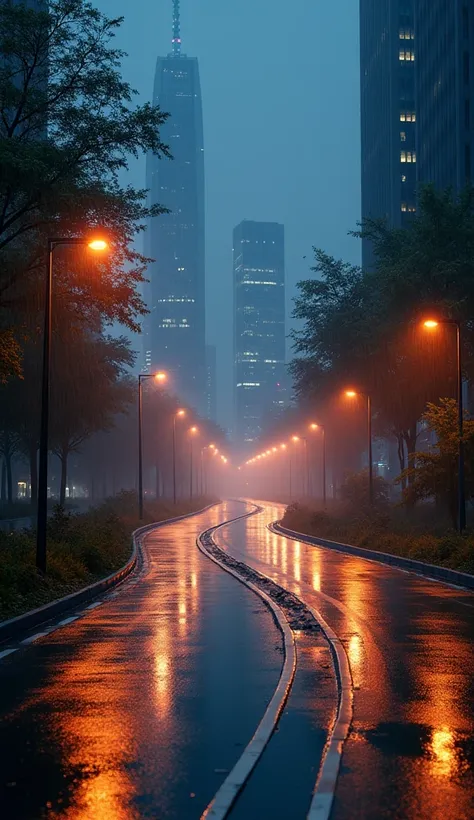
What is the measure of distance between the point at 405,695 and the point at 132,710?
107 inches

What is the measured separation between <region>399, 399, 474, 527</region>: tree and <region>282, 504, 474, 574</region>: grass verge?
1.59m

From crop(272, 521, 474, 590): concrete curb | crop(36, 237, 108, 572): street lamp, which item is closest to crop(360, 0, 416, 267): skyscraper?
crop(272, 521, 474, 590): concrete curb

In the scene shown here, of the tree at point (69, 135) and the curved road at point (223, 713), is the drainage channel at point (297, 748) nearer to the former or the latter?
the curved road at point (223, 713)

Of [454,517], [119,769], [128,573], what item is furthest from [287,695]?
[454,517]

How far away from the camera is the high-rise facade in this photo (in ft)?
343

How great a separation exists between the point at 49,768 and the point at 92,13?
23414 millimetres

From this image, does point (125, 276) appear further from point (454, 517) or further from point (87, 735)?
point (87, 735)

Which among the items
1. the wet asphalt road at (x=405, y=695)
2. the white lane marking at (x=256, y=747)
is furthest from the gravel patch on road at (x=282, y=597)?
the white lane marking at (x=256, y=747)

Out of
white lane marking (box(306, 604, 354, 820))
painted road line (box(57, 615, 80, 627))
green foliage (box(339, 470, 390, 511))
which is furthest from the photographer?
green foliage (box(339, 470, 390, 511))

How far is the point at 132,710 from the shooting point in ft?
30.2

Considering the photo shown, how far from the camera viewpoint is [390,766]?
7105 millimetres

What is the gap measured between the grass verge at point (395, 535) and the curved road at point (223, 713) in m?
9.26

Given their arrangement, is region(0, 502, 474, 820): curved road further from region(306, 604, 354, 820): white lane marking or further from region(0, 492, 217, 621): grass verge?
region(0, 492, 217, 621): grass verge

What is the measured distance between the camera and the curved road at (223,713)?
251 inches
